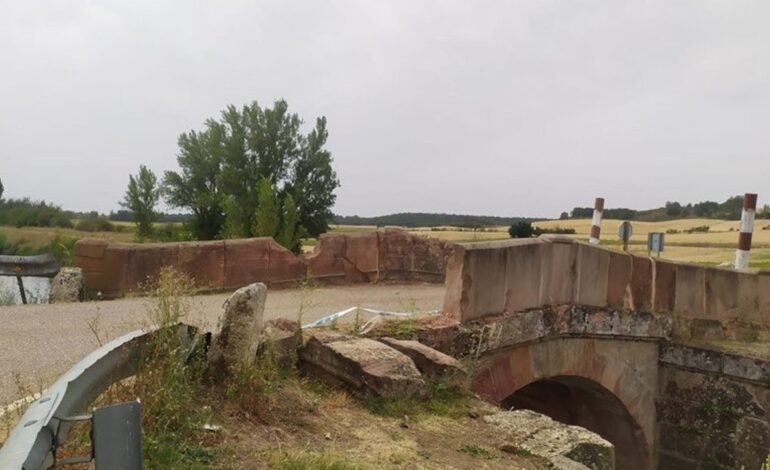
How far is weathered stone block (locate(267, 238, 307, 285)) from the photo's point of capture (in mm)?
10320

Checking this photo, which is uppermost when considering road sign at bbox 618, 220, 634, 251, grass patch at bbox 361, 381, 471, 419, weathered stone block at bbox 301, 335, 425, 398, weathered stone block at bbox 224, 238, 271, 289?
road sign at bbox 618, 220, 634, 251

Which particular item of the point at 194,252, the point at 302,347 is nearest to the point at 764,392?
the point at 302,347

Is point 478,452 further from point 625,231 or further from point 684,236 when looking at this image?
point 684,236

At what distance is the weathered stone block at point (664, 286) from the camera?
8945 mm

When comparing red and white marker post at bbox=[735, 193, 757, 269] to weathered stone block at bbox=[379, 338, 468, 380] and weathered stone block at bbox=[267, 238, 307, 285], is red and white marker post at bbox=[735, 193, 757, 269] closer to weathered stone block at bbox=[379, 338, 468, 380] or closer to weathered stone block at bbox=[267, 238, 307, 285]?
weathered stone block at bbox=[267, 238, 307, 285]

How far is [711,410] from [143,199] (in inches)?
666

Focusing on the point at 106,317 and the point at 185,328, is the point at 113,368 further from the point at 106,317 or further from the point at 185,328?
the point at 106,317

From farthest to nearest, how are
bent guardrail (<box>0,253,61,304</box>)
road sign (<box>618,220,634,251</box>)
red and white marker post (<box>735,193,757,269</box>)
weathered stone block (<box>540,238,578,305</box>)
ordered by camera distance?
road sign (<box>618,220,634,251</box>)
bent guardrail (<box>0,253,61,304</box>)
red and white marker post (<box>735,193,757,269</box>)
weathered stone block (<box>540,238,578,305</box>)

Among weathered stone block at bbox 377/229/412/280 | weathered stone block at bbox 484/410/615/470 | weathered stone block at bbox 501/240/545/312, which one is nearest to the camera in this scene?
weathered stone block at bbox 484/410/615/470

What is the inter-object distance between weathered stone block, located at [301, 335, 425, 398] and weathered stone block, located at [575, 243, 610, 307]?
11.9 feet

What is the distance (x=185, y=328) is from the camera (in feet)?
12.6

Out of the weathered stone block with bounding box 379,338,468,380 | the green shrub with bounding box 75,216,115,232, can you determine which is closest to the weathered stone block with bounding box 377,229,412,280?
the weathered stone block with bounding box 379,338,468,380

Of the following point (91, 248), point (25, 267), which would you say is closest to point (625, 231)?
point (91, 248)

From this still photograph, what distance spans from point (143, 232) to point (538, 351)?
49.4ft
